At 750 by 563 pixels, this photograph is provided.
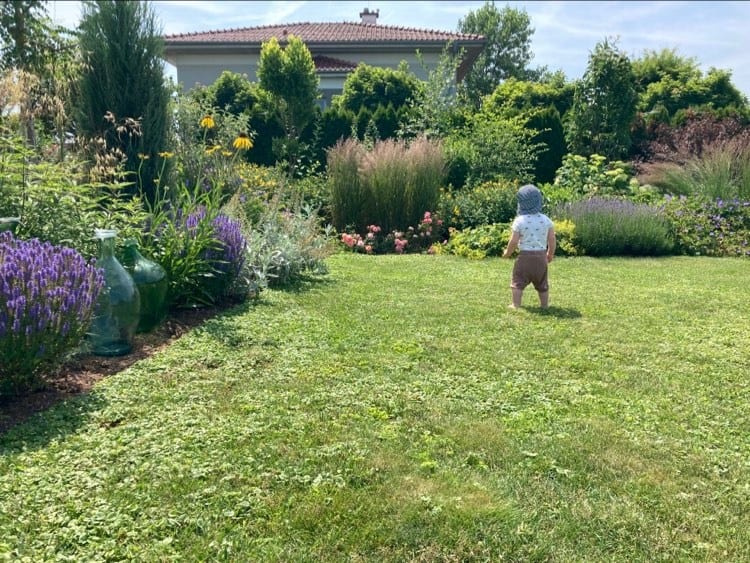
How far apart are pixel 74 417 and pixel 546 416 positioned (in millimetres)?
2375

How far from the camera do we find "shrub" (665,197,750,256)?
377 inches

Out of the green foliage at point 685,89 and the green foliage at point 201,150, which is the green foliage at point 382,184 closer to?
the green foliage at point 201,150

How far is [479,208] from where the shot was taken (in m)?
10.4

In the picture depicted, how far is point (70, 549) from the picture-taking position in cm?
193

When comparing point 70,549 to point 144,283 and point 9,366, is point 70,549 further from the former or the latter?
point 144,283

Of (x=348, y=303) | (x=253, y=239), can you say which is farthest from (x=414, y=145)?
(x=348, y=303)

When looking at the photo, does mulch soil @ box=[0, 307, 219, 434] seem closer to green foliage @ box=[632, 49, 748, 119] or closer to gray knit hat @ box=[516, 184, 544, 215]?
gray knit hat @ box=[516, 184, 544, 215]

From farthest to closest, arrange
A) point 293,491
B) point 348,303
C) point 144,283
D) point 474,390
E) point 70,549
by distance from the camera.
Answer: point 348,303
point 144,283
point 474,390
point 293,491
point 70,549

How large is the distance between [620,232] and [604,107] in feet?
19.9

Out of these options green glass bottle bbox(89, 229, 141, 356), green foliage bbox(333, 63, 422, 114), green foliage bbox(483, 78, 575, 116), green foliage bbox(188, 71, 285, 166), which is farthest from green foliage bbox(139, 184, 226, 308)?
green foliage bbox(483, 78, 575, 116)

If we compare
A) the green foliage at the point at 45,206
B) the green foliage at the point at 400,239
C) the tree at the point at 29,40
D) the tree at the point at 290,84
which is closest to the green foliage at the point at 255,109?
the tree at the point at 290,84

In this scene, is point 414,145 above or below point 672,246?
above

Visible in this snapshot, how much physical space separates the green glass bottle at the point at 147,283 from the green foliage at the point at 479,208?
21.7ft

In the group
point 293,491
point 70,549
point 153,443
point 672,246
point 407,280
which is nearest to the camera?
point 70,549
